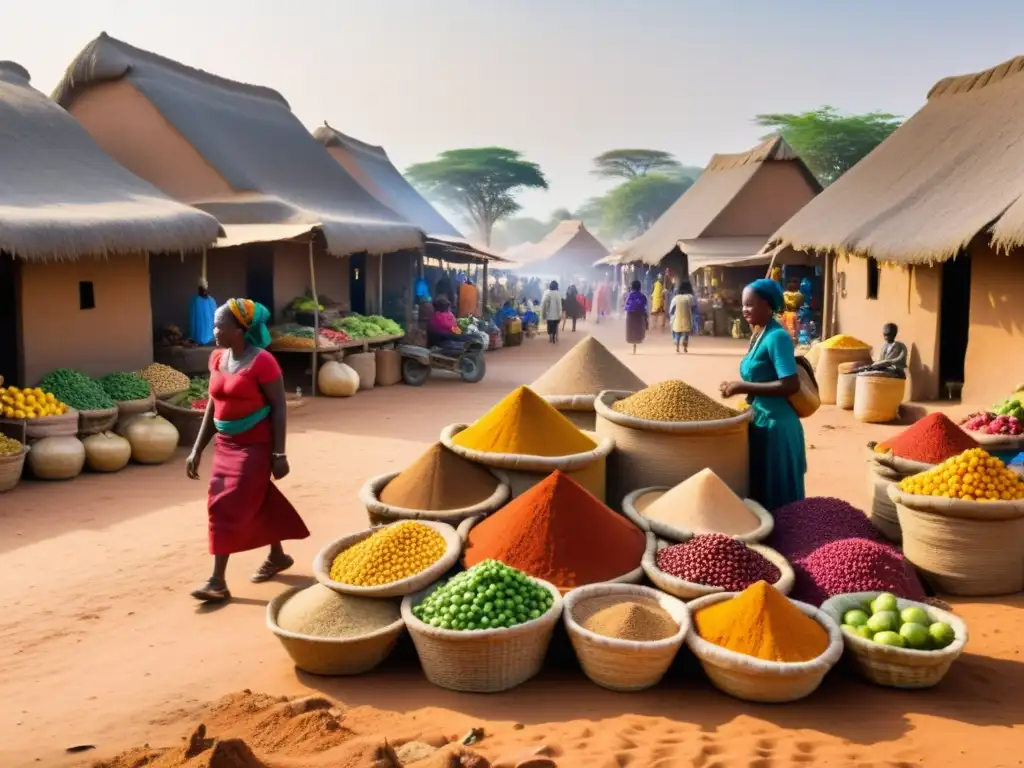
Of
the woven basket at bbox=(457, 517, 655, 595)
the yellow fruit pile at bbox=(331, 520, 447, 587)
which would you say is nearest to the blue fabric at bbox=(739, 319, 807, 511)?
the woven basket at bbox=(457, 517, 655, 595)

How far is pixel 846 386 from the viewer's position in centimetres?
1145

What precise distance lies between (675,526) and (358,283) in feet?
46.6

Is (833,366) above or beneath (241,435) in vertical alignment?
beneath

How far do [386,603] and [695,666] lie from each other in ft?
4.56

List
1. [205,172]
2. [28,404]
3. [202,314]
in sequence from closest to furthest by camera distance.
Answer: [28,404]
[202,314]
[205,172]

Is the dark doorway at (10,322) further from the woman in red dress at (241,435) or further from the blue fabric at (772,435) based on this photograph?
the blue fabric at (772,435)

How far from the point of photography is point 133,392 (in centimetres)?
866

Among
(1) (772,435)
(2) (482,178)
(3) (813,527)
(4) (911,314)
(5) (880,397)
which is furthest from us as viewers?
(2) (482,178)

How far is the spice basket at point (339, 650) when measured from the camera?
12.9 feet

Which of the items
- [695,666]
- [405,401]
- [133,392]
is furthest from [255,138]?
[695,666]

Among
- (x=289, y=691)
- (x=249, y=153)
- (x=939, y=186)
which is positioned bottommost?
(x=289, y=691)

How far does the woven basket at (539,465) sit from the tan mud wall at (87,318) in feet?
18.5

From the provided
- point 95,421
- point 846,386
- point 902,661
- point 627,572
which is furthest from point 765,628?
point 846,386

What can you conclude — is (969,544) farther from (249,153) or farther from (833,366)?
(249,153)
